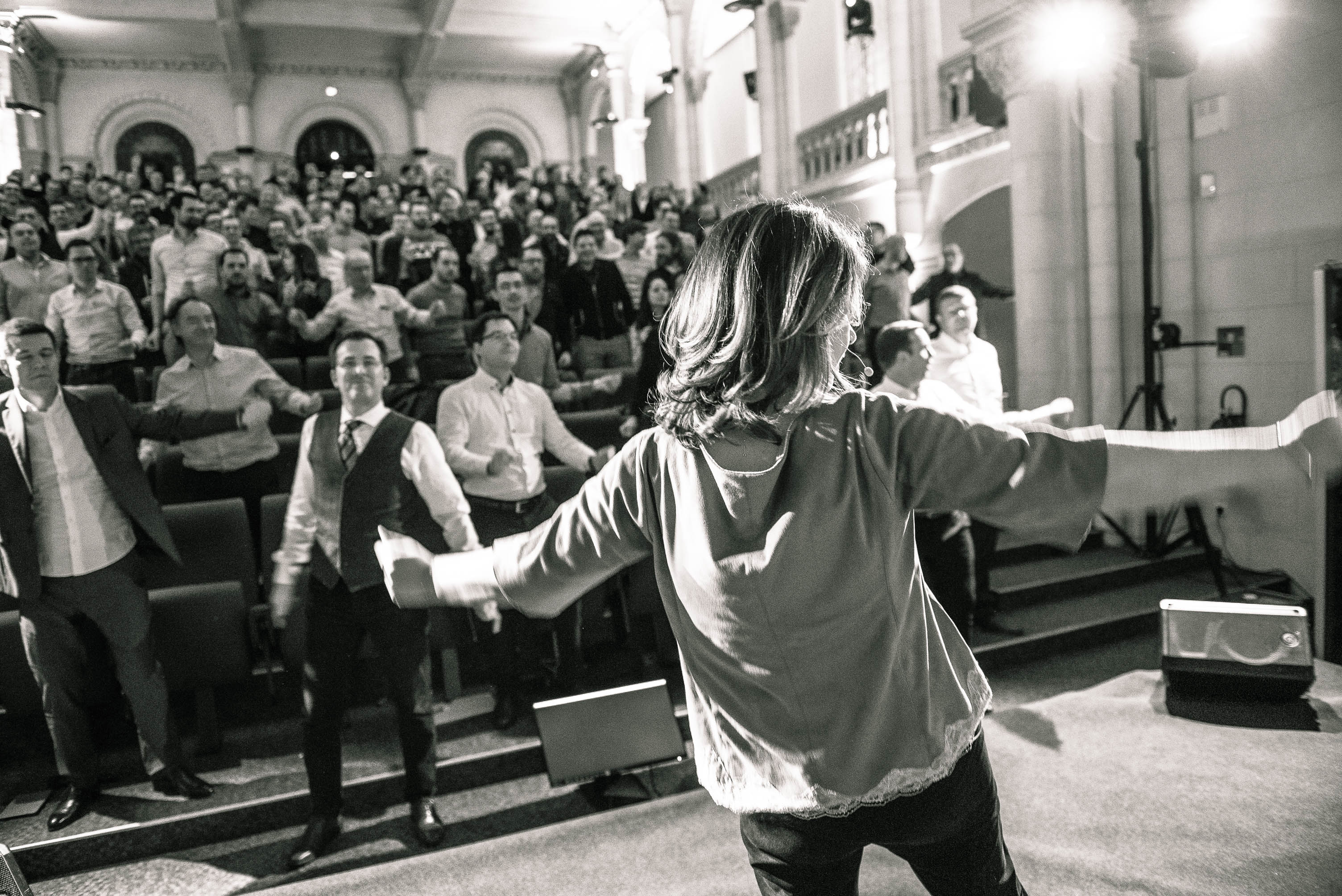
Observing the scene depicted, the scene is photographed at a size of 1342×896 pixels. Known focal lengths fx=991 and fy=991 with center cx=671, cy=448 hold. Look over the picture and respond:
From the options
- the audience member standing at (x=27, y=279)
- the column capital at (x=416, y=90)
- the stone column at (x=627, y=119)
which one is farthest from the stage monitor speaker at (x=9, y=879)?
the column capital at (x=416, y=90)

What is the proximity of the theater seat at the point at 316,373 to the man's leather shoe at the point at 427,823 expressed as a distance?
3535 millimetres

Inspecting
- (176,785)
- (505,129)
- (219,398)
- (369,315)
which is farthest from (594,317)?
(505,129)

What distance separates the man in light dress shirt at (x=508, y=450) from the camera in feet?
11.9

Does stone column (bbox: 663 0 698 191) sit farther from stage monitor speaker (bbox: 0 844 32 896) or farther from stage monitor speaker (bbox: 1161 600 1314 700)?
stage monitor speaker (bbox: 0 844 32 896)

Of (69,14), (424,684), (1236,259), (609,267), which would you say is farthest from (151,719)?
(69,14)

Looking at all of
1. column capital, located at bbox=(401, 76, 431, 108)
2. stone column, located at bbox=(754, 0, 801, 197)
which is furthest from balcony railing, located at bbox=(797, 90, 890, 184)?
column capital, located at bbox=(401, 76, 431, 108)

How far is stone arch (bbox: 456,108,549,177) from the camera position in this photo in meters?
21.2

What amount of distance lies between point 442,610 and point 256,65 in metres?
19.1

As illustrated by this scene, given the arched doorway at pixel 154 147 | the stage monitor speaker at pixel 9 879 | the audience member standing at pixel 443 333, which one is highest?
the arched doorway at pixel 154 147

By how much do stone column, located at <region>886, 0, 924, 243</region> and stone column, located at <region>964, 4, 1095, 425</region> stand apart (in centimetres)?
385

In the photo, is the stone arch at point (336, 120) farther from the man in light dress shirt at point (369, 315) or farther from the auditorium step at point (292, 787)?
the auditorium step at point (292, 787)

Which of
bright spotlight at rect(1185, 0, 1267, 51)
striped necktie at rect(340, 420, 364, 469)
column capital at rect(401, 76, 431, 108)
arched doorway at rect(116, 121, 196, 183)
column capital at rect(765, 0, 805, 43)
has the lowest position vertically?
striped necktie at rect(340, 420, 364, 469)

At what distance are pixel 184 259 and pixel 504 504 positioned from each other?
11.5 feet

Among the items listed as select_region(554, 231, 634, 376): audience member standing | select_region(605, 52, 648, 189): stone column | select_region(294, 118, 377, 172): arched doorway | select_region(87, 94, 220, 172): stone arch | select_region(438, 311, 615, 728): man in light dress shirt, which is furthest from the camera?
select_region(294, 118, 377, 172): arched doorway
